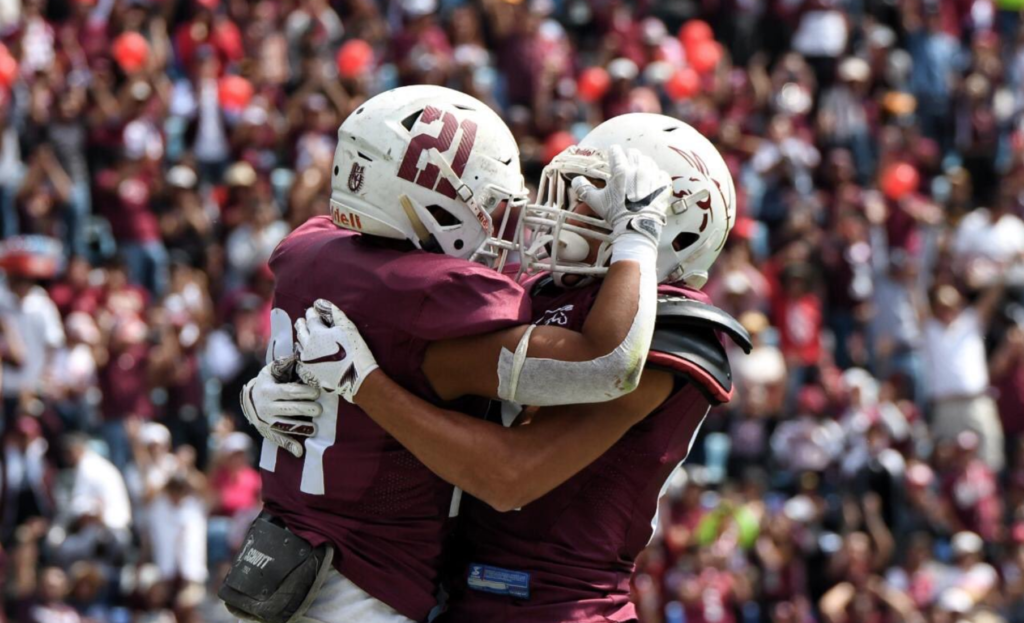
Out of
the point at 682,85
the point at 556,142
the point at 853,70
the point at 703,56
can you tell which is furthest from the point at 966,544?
the point at 703,56

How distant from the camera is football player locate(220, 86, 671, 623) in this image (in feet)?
13.6

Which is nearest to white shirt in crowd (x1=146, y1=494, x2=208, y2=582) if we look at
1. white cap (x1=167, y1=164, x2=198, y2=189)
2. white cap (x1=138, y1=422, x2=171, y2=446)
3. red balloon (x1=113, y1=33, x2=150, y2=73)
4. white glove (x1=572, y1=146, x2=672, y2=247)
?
white cap (x1=138, y1=422, x2=171, y2=446)

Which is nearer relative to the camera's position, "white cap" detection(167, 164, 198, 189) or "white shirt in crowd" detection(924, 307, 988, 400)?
"white cap" detection(167, 164, 198, 189)

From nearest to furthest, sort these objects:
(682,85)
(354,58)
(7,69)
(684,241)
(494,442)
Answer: (494,442)
(684,241)
(7,69)
(354,58)
(682,85)

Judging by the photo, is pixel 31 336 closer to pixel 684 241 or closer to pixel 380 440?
pixel 380 440

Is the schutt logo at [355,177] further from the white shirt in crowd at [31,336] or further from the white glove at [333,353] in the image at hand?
the white shirt in crowd at [31,336]

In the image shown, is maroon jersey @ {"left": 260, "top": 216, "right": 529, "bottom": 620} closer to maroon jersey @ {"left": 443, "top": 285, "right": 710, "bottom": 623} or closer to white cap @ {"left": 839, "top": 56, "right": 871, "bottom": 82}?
maroon jersey @ {"left": 443, "top": 285, "right": 710, "bottom": 623}

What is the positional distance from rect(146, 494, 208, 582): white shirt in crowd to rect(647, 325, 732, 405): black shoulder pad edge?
24.3ft

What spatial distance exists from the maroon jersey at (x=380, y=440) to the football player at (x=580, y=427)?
77 mm

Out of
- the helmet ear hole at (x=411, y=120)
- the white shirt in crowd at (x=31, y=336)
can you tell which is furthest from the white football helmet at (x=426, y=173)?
the white shirt in crowd at (x=31, y=336)

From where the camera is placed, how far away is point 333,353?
4.20m

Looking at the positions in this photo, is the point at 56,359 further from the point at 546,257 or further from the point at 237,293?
the point at 546,257

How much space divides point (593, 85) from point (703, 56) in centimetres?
189

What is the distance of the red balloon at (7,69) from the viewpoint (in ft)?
44.2
